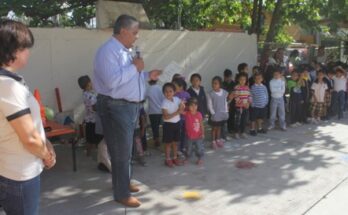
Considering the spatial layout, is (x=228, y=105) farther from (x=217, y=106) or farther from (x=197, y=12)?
(x=197, y=12)

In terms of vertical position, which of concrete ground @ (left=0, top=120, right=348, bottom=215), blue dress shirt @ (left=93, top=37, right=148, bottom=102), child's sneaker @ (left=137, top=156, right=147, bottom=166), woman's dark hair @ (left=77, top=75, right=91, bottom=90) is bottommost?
concrete ground @ (left=0, top=120, right=348, bottom=215)

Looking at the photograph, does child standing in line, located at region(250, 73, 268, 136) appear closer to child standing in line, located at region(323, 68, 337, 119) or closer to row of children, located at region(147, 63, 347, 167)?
row of children, located at region(147, 63, 347, 167)

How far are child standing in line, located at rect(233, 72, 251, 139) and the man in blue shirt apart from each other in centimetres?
328

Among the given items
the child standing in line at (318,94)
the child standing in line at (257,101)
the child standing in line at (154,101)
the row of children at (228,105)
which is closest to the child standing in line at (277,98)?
the row of children at (228,105)

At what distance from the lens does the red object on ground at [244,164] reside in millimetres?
5727

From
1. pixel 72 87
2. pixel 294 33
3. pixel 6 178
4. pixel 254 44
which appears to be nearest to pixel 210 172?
pixel 72 87

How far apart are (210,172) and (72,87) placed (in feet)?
9.13

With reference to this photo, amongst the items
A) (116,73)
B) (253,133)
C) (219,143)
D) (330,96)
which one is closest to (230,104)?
(253,133)

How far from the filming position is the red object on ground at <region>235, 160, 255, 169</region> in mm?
5727

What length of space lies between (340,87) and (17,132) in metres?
8.42

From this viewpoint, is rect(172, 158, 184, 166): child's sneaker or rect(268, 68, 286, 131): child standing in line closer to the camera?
rect(172, 158, 184, 166): child's sneaker

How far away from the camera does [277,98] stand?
7.95m

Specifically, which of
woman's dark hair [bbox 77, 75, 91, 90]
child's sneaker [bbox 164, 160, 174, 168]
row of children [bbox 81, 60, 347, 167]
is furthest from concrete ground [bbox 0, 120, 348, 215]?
woman's dark hair [bbox 77, 75, 91, 90]

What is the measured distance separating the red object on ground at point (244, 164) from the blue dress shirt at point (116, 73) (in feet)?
7.27
